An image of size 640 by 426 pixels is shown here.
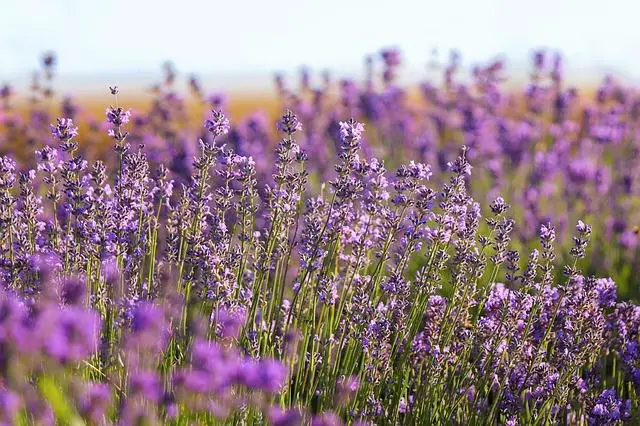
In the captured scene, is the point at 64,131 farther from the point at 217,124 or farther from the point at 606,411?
the point at 606,411

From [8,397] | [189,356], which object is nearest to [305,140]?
[189,356]

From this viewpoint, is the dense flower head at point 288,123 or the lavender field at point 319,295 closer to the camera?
the lavender field at point 319,295

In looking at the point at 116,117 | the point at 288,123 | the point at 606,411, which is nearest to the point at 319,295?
the point at 288,123

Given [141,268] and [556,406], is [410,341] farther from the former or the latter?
[141,268]

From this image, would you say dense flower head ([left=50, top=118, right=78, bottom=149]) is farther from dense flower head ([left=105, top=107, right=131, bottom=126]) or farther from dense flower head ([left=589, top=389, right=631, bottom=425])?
dense flower head ([left=589, top=389, right=631, bottom=425])

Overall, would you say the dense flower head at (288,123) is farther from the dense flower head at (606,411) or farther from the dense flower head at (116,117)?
the dense flower head at (606,411)

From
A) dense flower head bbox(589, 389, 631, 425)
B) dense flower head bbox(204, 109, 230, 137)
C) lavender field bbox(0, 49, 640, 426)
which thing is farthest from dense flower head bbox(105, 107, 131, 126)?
dense flower head bbox(589, 389, 631, 425)

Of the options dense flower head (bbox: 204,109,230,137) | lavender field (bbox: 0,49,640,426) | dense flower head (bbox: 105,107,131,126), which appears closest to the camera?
lavender field (bbox: 0,49,640,426)

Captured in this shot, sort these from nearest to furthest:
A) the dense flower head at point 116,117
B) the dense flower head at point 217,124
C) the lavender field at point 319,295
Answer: the lavender field at point 319,295, the dense flower head at point 217,124, the dense flower head at point 116,117

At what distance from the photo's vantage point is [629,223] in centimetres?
779

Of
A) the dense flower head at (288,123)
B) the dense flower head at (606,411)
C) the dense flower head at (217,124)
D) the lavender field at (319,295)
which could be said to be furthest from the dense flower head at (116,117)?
the dense flower head at (606,411)

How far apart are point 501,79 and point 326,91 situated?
6.75 ft

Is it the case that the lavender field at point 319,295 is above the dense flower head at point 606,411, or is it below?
above

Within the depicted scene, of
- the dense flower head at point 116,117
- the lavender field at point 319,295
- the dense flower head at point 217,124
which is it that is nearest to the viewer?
the lavender field at point 319,295
